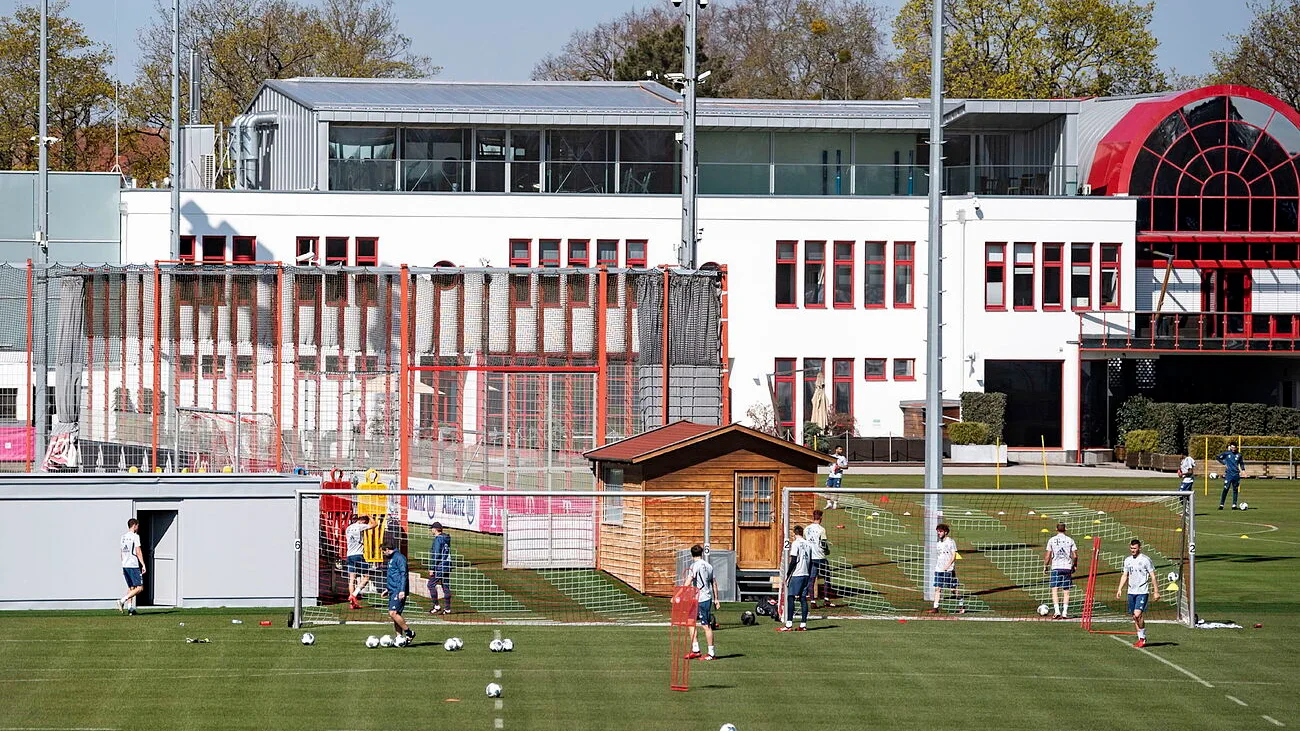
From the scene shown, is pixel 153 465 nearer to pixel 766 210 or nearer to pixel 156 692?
pixel 156 692

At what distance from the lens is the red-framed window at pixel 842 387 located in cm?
5509

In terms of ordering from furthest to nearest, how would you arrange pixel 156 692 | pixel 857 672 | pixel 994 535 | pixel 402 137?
pixel 402 137 < pixel 994 535 < pixel 857 672 < pixel 156 692

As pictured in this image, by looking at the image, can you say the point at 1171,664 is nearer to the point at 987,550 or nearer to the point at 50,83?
the point at 987,550

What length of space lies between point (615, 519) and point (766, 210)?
100 feet

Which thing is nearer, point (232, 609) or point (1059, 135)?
point (232, 609)

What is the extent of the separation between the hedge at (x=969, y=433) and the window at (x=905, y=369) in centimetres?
264

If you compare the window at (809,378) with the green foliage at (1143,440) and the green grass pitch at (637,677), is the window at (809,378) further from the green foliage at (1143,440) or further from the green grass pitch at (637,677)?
the green grass pitch at (637,677)

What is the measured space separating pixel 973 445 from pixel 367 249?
20.8 metres

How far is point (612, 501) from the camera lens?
25.1 meters

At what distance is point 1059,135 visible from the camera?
57.8m

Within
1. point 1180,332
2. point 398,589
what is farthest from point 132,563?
point 1180,332

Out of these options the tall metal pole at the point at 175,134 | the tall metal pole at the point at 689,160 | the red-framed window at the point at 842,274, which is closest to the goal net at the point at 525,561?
the tall metal pole at the point at 689,160

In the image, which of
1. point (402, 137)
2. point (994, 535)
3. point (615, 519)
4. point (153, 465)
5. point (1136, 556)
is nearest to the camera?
point (1136, 556)

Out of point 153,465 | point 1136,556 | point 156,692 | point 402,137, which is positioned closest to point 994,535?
point 1136,556
